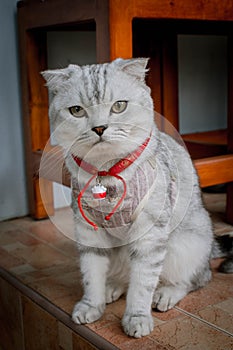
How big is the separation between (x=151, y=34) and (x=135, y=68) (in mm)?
1177

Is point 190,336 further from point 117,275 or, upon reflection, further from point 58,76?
point 58,76

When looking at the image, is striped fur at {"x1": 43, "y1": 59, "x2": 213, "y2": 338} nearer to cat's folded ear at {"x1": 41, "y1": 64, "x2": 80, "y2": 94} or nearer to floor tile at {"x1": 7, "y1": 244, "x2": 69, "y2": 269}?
cat's folded ear at {"x1": 41, "y1": 64, "x2": 80, "y2": 94}

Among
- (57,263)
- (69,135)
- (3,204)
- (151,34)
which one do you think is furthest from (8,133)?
(69,135)

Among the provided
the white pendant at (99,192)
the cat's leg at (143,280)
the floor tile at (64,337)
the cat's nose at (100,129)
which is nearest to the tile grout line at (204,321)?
the cat's leg at (143,280)

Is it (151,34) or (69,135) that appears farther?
(151,34)

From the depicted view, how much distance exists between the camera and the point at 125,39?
4.49ft

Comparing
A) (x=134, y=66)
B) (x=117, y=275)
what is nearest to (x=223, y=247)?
(x=117, y=275)

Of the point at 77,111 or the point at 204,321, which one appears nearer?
the point at 77,111

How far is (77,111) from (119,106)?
0.09 m

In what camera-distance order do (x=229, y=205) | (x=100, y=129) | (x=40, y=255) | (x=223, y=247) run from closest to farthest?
(x=100, y=129)
(x=223, y=247)
(x=40, y=255)
(x=229, y=205)

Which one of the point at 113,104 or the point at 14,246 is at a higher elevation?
the point at 113,104

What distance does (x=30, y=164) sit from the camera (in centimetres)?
195

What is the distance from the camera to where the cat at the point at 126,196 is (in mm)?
1020

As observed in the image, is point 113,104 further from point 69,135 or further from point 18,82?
point 18,82
